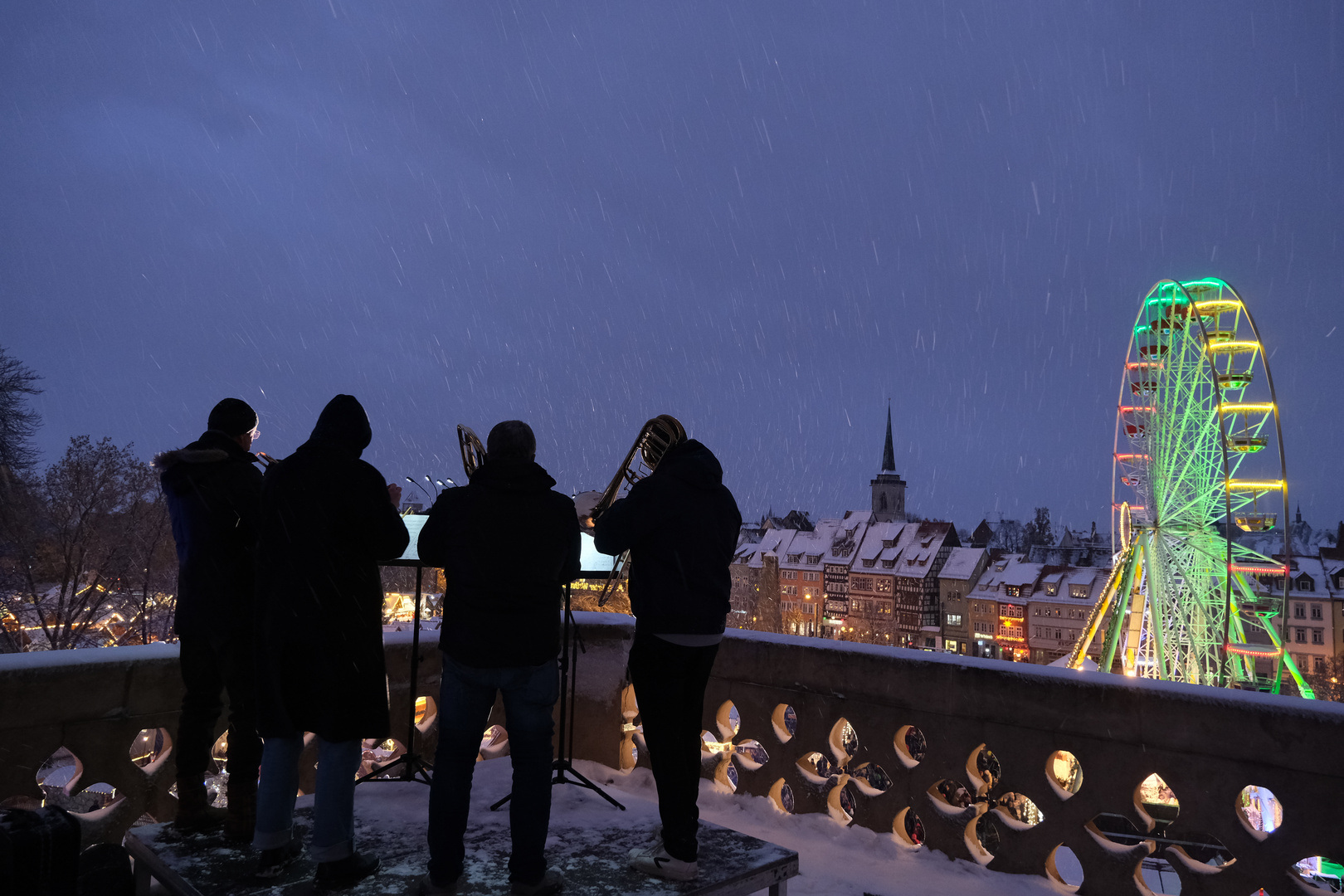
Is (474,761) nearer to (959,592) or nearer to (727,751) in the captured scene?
(727,751)

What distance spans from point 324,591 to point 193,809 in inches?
51.0

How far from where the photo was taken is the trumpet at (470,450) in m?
5.14

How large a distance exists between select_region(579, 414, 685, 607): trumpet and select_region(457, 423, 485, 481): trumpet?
3.14 ft

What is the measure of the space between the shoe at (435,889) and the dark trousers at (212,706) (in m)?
0.98

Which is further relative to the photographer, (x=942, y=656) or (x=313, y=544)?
(x=942, y=656)

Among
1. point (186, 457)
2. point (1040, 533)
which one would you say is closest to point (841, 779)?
point (186, 457)

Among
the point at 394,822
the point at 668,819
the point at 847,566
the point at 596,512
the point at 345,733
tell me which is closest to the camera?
the point at 345,733

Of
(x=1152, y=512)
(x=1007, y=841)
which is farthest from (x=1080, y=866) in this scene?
(x=1152, y=512)

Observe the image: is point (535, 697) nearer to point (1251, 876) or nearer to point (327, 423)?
point (327, 423)

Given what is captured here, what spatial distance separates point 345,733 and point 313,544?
0.71 meters

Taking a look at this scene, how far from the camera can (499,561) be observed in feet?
10.4

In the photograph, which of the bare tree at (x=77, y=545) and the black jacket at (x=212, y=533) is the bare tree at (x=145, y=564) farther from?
the black jacket at (x=212, y=533)

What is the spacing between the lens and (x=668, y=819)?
3.42 m

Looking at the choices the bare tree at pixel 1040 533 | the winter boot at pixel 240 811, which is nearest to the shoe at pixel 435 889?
the winter boot at pixel 240 811
